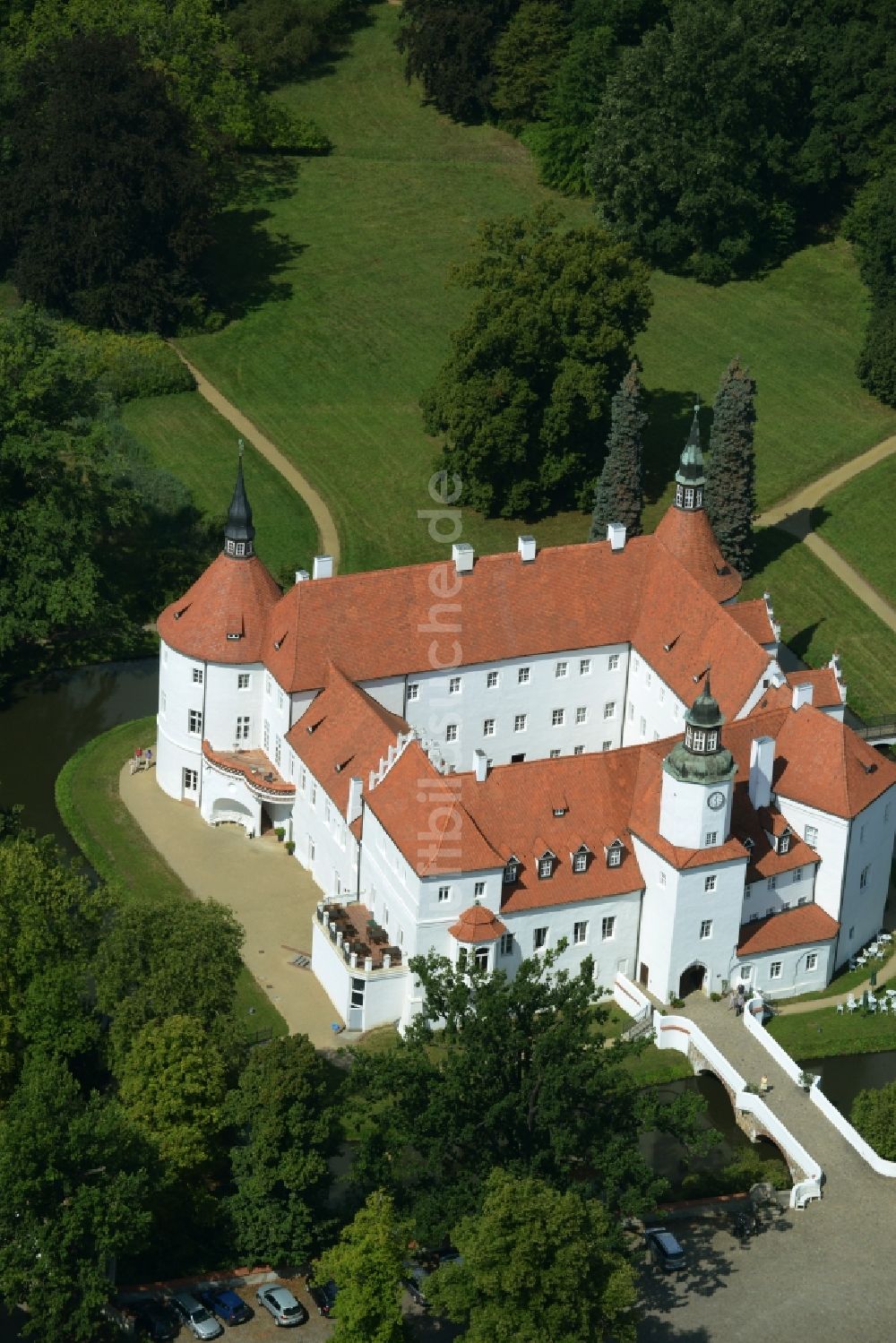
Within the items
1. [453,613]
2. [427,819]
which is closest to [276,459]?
[453,613]

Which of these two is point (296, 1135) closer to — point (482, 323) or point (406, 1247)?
point (406, 1247)

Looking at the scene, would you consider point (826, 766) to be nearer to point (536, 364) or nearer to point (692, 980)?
point (692, 980)

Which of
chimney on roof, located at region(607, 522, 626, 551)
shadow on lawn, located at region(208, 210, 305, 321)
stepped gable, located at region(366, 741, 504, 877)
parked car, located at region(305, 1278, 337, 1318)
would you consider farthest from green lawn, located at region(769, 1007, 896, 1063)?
shadow on lawn, located at region(208, 210, 305, 321)

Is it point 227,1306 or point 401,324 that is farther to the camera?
point 401,324

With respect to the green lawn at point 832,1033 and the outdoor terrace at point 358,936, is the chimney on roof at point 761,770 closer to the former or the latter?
the green lawn at point 832,1033

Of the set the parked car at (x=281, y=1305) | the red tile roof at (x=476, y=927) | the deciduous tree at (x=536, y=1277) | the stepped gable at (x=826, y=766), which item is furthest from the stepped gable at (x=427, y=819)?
the deciduous tree at (x=536, y=1277)
